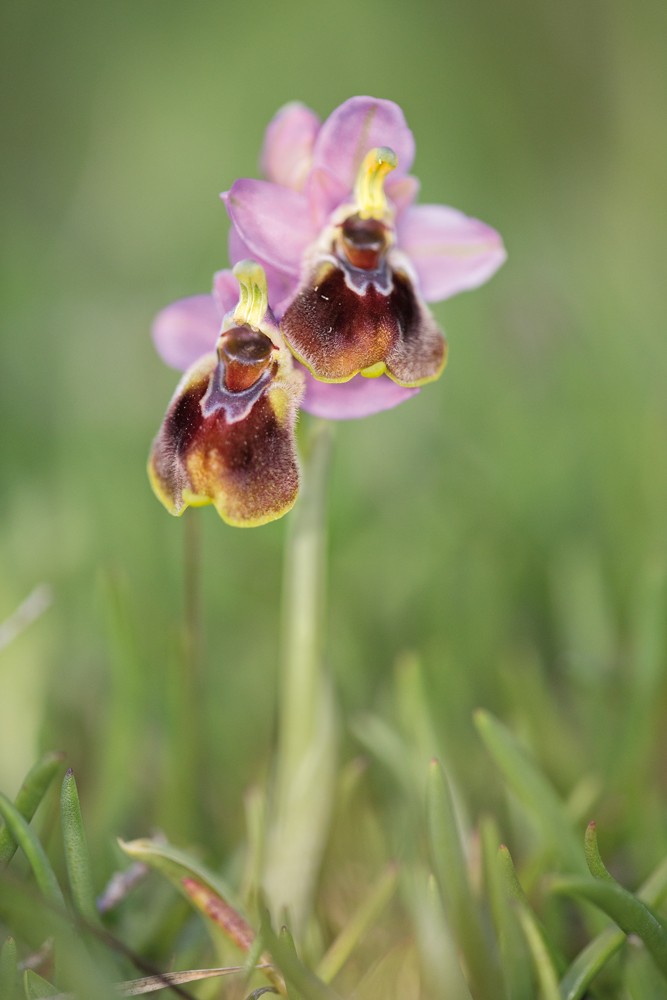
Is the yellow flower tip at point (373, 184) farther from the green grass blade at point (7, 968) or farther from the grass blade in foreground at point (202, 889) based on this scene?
the green grass blade at point (7, 968)

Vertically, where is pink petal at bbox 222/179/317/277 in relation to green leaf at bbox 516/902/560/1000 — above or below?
above

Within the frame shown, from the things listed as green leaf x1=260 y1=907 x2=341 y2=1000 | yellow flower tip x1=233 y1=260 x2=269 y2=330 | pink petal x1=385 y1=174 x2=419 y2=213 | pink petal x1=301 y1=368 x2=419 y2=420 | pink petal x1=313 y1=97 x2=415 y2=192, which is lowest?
green leaf x1=260 y1=907 x2=341 y2=1000

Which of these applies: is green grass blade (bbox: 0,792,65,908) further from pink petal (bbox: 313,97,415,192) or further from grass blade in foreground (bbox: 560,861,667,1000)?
pink petal (bbox: 313,97,415,192)

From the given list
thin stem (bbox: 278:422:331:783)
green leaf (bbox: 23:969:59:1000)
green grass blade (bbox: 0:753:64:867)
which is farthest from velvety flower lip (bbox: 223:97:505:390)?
green leaf (bbox: 23:969:59:1000)

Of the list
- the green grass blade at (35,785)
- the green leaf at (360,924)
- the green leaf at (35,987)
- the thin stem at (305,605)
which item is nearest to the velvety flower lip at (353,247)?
the thin stem at (305,605)

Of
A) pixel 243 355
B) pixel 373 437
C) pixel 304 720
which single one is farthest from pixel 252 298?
pixel 373 437
